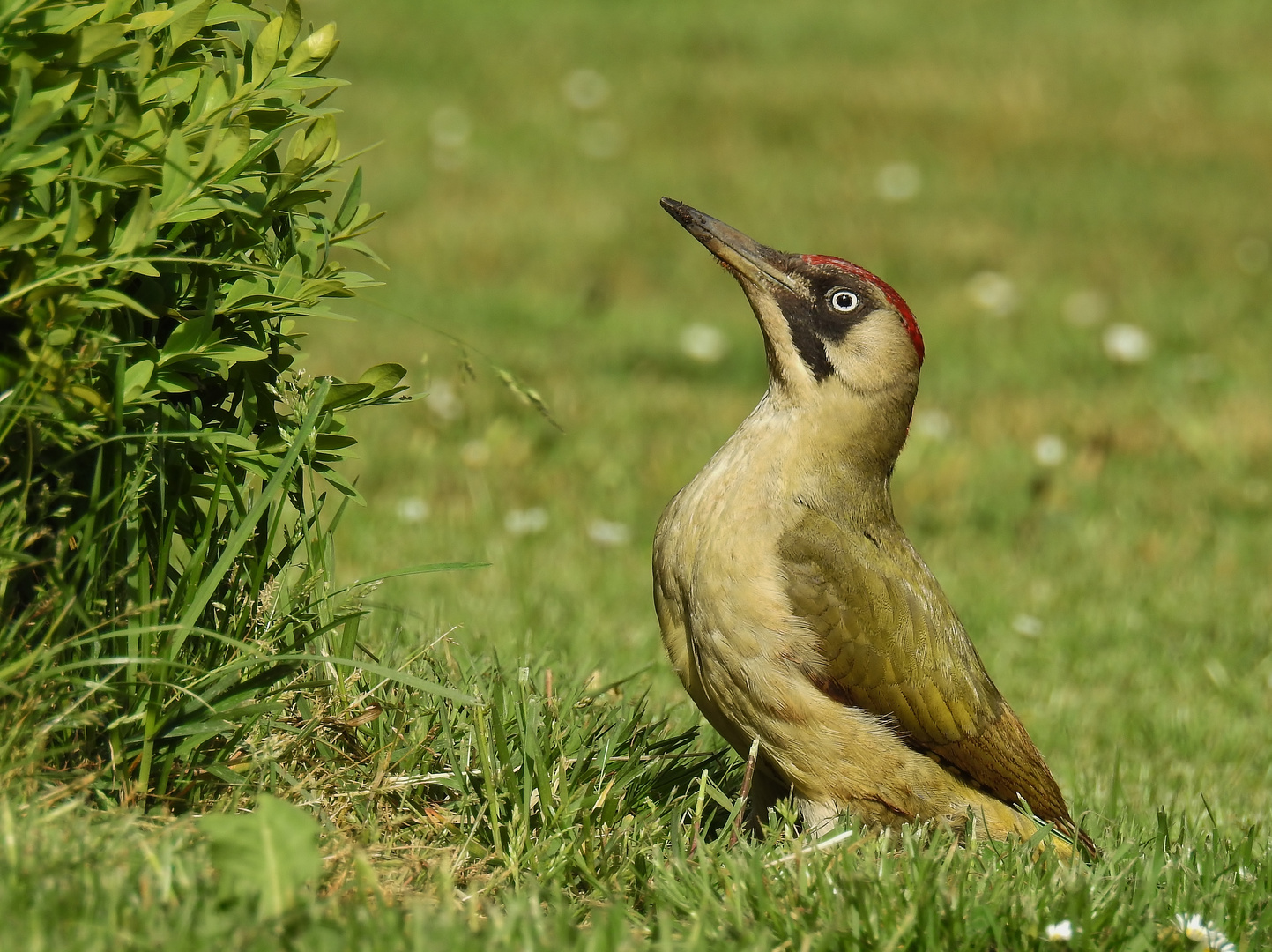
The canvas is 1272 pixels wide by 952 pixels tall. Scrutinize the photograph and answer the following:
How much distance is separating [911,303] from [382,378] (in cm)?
749

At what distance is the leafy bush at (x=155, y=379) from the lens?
9.23ft

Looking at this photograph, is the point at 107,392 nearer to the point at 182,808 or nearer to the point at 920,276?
the point at 182,808

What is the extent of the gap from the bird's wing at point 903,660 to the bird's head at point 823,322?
1.43 ft

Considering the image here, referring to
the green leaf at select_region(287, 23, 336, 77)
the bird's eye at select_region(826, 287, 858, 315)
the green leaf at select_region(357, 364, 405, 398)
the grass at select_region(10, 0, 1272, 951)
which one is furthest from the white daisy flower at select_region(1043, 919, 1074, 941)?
the green leaf at select_region(287, 23, 336, 77)

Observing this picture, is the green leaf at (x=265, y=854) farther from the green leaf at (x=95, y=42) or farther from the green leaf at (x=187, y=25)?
the green leaf at (x=187, y=25)

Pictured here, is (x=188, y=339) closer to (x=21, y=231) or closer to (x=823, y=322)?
(x=21, y=231)

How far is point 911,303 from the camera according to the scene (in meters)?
10.4

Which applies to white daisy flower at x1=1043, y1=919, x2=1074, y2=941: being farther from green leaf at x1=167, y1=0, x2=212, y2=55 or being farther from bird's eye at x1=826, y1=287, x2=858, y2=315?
green leaf at x1=167, y1=0, x2=212, y2=55

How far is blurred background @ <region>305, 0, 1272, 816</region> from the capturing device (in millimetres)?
5953

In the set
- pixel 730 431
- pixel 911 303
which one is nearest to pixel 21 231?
pixel 730 431

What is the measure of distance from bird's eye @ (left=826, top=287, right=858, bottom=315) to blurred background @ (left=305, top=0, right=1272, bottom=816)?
1220mm

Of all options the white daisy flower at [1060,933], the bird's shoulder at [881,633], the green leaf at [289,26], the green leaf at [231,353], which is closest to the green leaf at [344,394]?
the green leaf at [231,353]

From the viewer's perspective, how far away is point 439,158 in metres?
12.6

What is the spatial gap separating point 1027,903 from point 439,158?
1050 cm
